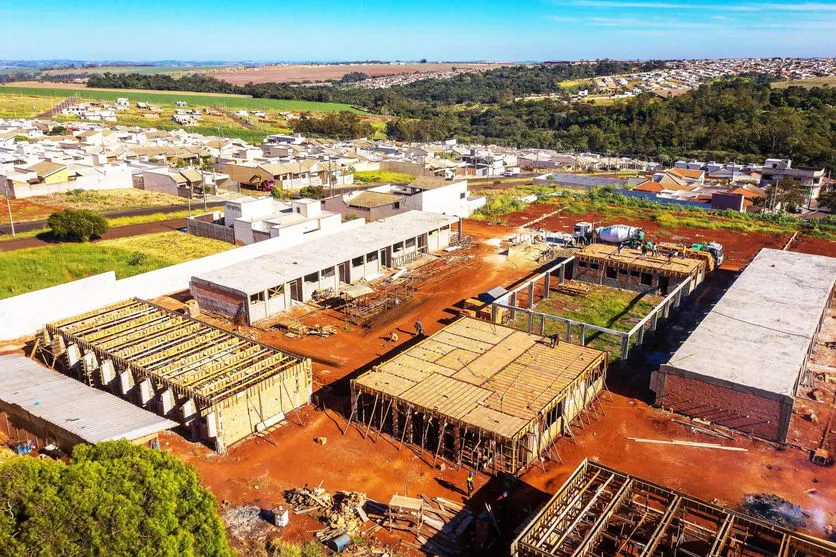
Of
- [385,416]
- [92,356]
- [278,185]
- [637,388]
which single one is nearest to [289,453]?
[385,416]

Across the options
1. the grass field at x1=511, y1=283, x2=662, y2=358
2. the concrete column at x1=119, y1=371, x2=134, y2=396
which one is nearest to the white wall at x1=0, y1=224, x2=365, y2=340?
the concrete column at x1=119, y1=371, x2=134, y2=396

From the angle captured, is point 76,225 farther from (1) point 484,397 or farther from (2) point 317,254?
(1) point 484,397

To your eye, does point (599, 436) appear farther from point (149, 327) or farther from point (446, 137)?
point (446, 137)

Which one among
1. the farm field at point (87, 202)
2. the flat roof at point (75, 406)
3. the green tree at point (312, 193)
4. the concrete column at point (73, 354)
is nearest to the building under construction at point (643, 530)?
the flat roof at point (75, 406)

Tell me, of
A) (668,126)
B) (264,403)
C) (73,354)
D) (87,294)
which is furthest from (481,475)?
(668,126)

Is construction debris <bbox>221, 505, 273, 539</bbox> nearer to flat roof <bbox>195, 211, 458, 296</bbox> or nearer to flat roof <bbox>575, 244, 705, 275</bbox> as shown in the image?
flat roof <bbox>195, 211, 458, 296</bbox>
